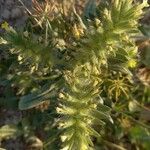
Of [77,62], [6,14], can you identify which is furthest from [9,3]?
[77,62]

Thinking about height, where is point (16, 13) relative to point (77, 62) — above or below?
above

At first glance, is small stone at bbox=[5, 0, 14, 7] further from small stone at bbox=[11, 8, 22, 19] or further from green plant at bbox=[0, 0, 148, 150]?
green plant at bbox=[0, 0, 148, 150]

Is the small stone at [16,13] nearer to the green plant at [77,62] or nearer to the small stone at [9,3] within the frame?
the small stone at [9,3]

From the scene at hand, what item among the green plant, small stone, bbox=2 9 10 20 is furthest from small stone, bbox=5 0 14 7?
the green plant

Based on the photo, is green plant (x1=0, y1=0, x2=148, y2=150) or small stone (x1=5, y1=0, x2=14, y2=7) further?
small stone (x1=5, y1=0, x2=14, y2=7)

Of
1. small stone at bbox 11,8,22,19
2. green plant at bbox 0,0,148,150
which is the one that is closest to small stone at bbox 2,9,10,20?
small stone at bbox 11,8,22,19

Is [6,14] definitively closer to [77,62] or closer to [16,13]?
[16,13]

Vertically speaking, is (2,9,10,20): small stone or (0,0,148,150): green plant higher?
(2,9,10,20): small stone

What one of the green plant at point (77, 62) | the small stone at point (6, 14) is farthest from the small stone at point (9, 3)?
the green plant at point (77, 62)

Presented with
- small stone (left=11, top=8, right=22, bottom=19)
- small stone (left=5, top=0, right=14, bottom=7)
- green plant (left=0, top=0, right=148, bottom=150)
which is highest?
small stone (left=5, top=0, right=14, bottom=7)
